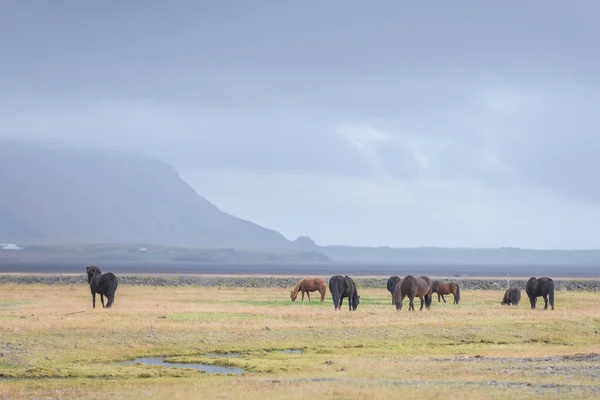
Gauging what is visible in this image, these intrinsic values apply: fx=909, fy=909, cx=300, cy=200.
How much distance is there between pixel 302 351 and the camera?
33.8 m

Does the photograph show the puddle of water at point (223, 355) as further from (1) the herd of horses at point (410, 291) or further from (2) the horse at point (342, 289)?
(2) the horse at point (342, 289)

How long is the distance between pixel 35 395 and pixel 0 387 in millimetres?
2063

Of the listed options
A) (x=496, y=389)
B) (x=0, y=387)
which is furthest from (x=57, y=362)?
(x=496, y=389)

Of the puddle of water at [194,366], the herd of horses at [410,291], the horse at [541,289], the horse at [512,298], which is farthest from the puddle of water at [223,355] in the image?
the horse at [512,298]

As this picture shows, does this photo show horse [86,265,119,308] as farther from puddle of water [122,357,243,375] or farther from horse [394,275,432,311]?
puddle of water [122,357,243,375]

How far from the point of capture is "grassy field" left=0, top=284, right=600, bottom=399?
2361cm

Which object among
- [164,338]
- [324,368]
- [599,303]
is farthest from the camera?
[599,303]

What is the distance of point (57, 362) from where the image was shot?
29703mm

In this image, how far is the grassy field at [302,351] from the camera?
2361 centimetres

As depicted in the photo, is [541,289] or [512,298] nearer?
[541,289]

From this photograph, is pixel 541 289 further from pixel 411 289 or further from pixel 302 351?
pixel 302 351

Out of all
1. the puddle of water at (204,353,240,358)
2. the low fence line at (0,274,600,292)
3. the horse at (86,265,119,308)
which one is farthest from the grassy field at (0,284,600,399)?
the low fence line at (0,274,600,292)

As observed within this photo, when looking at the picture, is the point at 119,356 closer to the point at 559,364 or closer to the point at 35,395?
the point at 35,395

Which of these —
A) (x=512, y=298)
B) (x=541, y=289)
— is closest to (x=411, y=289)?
(x=541, y=289)
